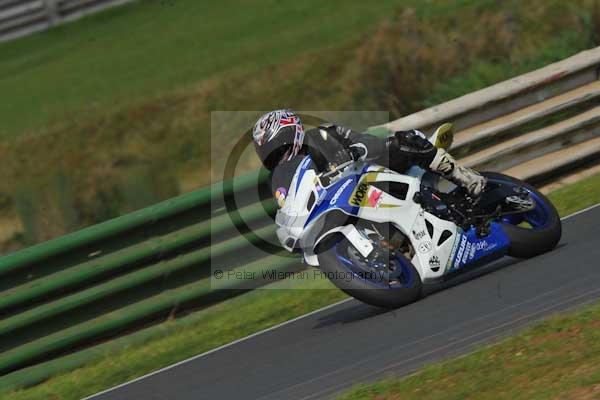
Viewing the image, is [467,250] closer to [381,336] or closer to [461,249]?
[461,249]

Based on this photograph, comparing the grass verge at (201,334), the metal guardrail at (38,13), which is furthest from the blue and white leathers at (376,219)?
the metal guardrail at (38,13)

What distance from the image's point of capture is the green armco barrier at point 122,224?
8.13 meters

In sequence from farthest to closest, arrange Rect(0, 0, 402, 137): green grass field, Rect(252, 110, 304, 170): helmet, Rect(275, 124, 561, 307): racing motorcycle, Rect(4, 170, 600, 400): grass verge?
Rect(0, 0, 402, 137): green grass field → Rect(4, 170, 600, 400): grass verge → Rect(252, 110, 304, 170): helmet → Rect(275, 124, 561, 307): racing motorcycle

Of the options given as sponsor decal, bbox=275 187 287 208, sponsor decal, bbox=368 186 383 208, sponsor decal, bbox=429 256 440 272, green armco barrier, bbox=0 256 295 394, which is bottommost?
green armco barrier, bbox=0 256 295 394

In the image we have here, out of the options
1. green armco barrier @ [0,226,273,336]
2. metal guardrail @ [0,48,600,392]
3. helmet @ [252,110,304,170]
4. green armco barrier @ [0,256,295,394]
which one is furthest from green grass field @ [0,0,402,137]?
helmet @ [252,110,304,170]

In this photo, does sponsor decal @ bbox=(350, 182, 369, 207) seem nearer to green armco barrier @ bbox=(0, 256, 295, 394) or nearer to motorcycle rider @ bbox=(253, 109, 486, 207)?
motorcycle rider @ bbox=(253, 109, 486, 207)

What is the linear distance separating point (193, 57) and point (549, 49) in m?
4.83

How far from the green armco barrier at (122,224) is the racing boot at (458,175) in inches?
77.3

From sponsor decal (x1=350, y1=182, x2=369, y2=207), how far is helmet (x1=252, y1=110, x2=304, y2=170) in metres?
0.57

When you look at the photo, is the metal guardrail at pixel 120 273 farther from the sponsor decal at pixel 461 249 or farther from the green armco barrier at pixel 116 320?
the sponsor decal at pixel 461 249

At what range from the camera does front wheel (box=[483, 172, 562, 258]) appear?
7.39m

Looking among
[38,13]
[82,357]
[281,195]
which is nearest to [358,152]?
[281,195]

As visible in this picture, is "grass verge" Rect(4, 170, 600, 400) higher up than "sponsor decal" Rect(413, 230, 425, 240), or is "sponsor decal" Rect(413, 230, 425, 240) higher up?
"sponsor decal" Rect(413, 230, 425, 240)

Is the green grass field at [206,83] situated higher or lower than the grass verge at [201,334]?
higher
